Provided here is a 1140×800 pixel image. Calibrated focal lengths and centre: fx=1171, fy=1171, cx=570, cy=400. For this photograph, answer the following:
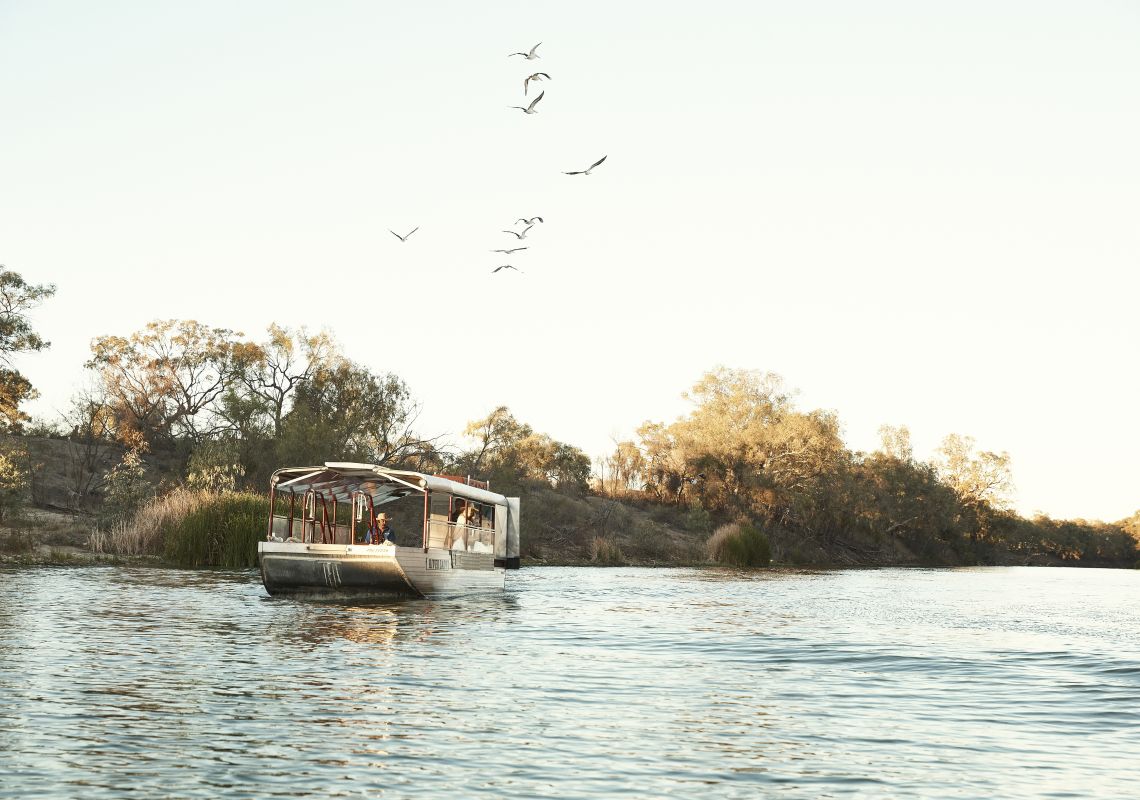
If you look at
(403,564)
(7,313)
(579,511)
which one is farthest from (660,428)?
(403,564)

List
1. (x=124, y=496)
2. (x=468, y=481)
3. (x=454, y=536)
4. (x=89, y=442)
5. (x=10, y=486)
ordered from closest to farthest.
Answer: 1. (x=454, y=536)
2. (x=468, y=481)
3. (x=10, y=486)
4. (x=124, y=496)
5. (x=89, y=442)

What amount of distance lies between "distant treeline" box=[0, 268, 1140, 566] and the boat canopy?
51.7 feet

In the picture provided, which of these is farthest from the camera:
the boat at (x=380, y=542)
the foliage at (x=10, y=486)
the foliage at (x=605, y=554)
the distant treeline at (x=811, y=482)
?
the distant treeline at (x=811, y=482)

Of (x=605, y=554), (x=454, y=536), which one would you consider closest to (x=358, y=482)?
(x=454, y=536)

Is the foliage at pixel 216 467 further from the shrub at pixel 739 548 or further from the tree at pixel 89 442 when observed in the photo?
the shrub at pixel 739 548

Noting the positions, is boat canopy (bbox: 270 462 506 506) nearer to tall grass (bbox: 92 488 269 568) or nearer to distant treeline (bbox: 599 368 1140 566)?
tall grass (bbox: 92 488 269 568)

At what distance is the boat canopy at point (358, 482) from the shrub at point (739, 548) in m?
36.7

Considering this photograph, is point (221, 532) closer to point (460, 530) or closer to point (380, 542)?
point (460, 530)

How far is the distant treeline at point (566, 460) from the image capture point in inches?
2491

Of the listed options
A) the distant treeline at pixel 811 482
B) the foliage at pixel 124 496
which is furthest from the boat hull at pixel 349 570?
the distant treeline at pixel 811 482

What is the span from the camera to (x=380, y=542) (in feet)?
106

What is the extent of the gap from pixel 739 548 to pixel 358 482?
41243 millimetres

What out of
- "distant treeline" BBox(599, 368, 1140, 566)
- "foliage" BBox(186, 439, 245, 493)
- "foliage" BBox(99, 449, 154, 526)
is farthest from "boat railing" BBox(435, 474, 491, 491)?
"distant treeline" BBox(599, 368, 1140, 566)

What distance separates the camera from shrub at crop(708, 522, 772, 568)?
2808 inches
